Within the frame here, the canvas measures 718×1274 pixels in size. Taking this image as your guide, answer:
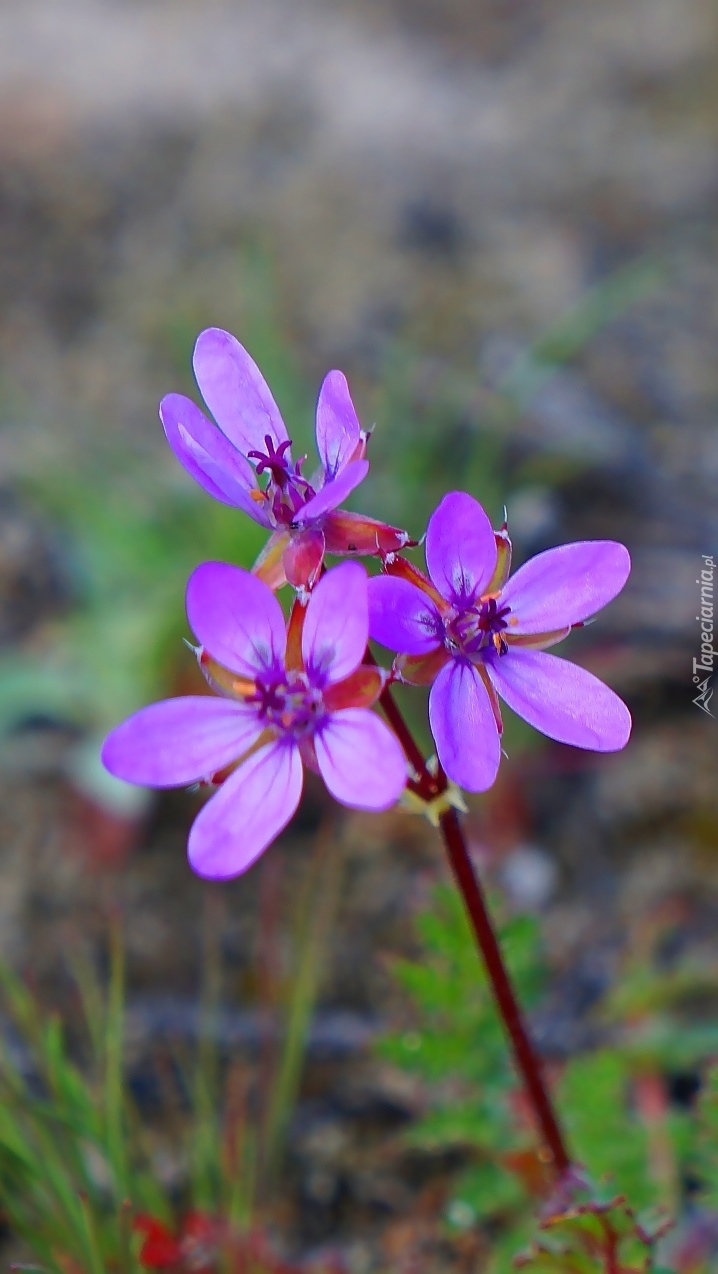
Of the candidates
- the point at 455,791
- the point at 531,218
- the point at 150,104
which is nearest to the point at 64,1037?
the point at 455,791

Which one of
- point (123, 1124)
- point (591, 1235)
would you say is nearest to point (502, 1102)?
point (591, 1235)

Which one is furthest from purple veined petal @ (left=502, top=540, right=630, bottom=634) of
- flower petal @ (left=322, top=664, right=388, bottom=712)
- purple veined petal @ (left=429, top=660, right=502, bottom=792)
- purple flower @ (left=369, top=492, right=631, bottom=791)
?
flower petal @ (left=322, top=664, right=388, bottom=712)

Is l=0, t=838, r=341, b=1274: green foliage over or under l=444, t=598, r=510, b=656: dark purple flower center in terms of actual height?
under

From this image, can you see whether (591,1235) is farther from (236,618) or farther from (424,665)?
(236,618)

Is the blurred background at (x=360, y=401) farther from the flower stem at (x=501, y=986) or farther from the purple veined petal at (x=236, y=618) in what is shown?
the purple veined petal at (x=236, y=618)

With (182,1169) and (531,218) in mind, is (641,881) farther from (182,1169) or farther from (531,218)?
(531,218)

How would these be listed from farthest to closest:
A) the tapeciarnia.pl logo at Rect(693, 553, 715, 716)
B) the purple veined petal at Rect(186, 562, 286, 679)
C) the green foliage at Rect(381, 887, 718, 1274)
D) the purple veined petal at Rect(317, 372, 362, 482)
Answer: the tapeciarnia.pl logo at Rect(693, 553, 715, 716) < the green foliage at Rect(381, 887, 718, 1274) < the purple veined petal at Rect(317, 372, 362, 482) < the purple veined petal at Rect(186, 562, 286, 679)

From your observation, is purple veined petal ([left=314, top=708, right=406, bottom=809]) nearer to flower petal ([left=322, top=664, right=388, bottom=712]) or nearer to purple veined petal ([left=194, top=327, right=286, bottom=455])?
flower petal ([left=322, top=664, right=388, bottom=712])
